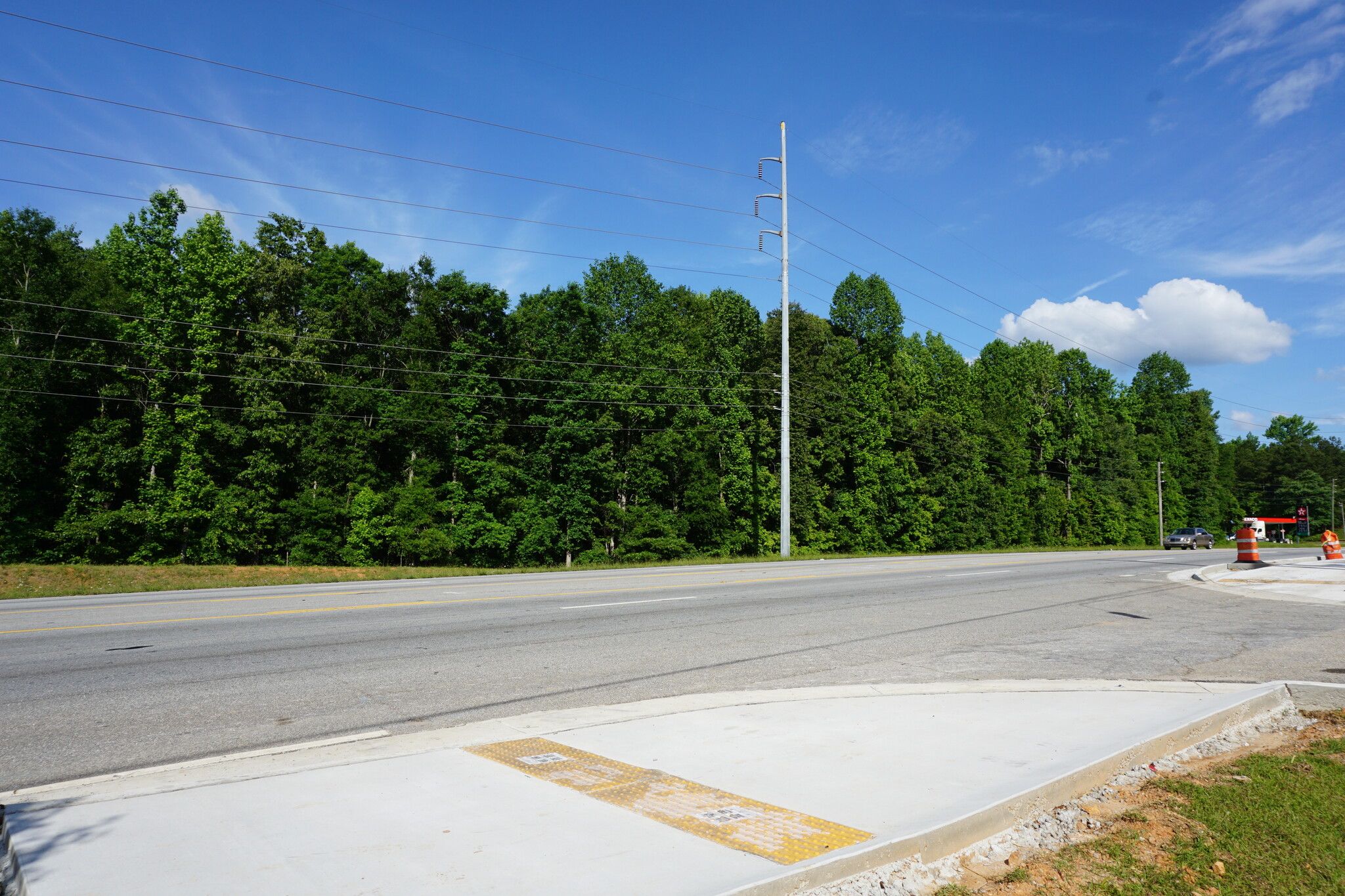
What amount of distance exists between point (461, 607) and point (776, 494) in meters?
37.7

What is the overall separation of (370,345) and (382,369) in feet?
23.3

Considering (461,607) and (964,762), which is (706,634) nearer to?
(461,607)

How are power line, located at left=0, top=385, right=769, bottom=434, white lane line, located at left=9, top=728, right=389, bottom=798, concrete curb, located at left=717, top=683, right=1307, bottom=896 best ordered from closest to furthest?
concrete curb, located at left=717, top=683, right=1307, bottom=896, white lane line, located at left=9, top=728, right=389, bottom=798, power line, located at left=0, top=385, right=769, bottom=434

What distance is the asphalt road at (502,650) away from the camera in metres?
6.03

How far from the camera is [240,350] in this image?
4166 cm

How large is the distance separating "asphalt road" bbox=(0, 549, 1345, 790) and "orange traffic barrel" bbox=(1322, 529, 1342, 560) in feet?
44.6

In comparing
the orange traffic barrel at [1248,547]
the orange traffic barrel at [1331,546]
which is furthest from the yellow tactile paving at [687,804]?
the orange traffic barrel at [1331,546]

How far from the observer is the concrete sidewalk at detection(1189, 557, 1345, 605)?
15375 mm

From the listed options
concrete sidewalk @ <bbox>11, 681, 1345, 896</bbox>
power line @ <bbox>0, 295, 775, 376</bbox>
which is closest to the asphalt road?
concrete sidewalk @ <bbox>11, 681, 1345, 896</bbox>

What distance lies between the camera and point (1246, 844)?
140 inches

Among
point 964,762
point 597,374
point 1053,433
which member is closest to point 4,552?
point 597,374

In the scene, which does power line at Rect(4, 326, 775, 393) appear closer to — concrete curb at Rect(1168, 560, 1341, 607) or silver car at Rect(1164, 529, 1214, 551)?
concrete curb at Rect(1168, 560, 1341, 607)

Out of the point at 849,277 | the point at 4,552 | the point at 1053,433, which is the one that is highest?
the point at 849,277

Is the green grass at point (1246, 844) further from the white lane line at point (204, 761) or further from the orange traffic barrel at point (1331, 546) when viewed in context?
the orange traffic barrel at point (1331, 546)
